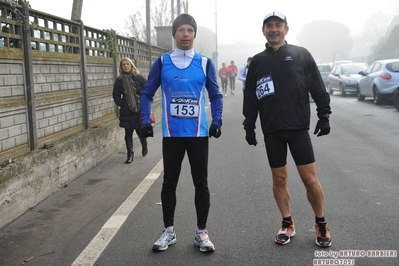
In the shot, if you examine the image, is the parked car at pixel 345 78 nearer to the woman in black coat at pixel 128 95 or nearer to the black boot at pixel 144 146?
the black boot at pixel 144 146

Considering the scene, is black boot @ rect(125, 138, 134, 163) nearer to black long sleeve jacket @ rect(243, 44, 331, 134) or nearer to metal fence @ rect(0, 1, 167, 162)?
metal fence @ rect(0, 1, 167, 162)

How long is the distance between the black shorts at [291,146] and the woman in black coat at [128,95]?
4338 mm

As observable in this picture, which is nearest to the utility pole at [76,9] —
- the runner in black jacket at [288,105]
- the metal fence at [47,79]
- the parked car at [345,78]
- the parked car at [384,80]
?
the metal fence at [47,79]

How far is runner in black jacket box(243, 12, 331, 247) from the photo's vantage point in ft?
13.3

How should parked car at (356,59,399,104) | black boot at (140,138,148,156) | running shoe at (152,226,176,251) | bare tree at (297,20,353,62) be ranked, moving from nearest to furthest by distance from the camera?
running shoe at (152,226,176,251) → black boot at (140,138,148,156) → parked car at (356,59,399,104) → bare tree at (297,20,353,62)

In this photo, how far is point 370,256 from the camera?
3795 mm

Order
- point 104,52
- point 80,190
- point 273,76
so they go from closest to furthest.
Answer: point 273,76
point 80,190
point 104,52

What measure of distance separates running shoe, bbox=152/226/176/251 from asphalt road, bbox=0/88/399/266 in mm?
53

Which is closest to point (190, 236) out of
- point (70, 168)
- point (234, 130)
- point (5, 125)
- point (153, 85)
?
point (153, 85)

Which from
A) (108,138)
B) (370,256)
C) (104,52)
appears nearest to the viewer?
(370,256)

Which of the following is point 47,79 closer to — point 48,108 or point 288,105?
point 48,108

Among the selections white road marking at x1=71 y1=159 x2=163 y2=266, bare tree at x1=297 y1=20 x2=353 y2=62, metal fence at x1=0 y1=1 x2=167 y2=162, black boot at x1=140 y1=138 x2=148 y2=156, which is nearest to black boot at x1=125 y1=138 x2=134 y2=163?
black boot at x1=140 y1=138 x2=148 y2=156

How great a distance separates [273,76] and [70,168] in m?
3.78

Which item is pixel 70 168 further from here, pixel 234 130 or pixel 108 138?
pixel 234 130
